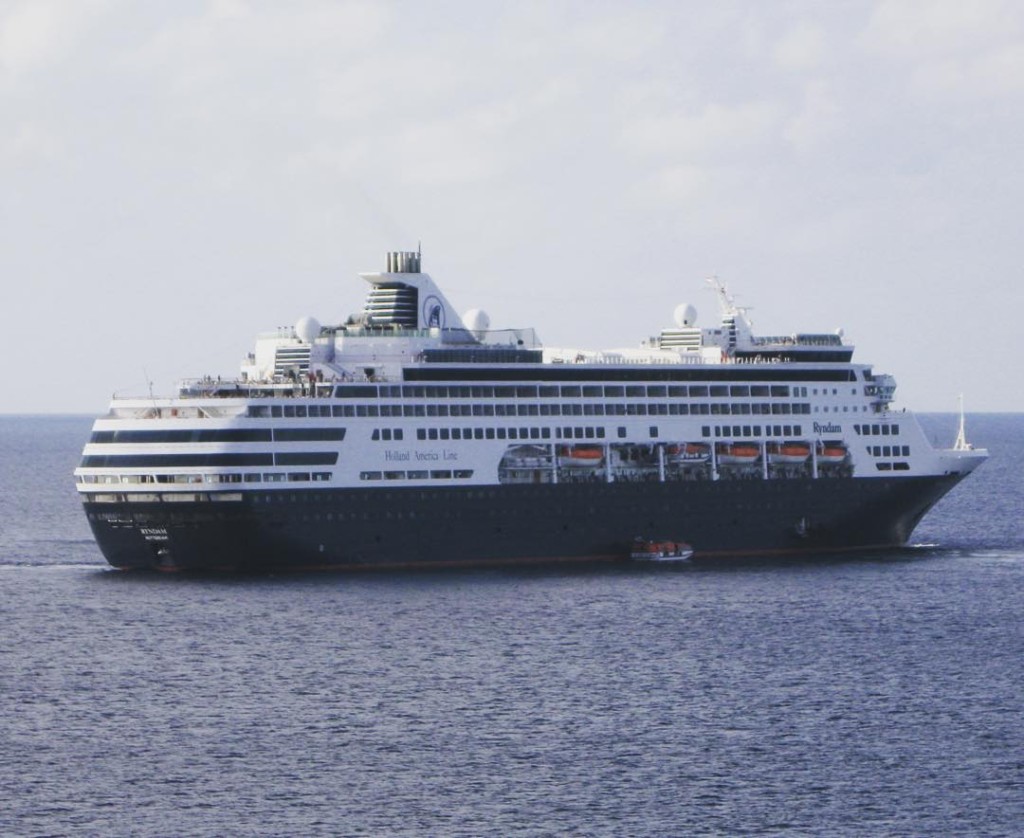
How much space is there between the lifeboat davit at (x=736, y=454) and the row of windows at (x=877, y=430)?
21.3 feet

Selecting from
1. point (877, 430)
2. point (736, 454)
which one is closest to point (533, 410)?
point (736, 454)

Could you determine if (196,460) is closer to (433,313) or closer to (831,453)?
(433,313)

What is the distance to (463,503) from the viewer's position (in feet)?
316

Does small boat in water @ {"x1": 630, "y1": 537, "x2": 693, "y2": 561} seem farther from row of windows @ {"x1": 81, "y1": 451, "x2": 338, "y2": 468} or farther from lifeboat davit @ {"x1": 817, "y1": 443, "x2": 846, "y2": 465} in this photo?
row of windows @ {"x1": 81, "y1": 451, "x2": 338, "y2": 468}

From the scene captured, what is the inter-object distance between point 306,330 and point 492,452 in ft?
37.9

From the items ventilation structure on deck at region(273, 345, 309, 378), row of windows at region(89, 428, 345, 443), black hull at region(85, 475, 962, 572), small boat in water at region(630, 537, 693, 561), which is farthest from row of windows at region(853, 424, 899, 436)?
row of windows at region(89, 428, 345, 443)

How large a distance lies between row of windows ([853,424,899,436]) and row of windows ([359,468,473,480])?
74.3ft

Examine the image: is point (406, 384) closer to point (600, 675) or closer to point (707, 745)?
point (600, 675)

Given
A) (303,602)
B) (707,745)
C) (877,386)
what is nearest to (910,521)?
(877,386)

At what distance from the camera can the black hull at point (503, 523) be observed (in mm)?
92000

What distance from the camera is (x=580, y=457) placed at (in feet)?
328

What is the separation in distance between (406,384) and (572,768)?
41.1 m

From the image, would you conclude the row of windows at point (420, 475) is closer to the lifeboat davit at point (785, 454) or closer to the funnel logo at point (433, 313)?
the funnel logo at point (433, 313)

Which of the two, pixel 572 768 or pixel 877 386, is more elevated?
pixel 877 386
